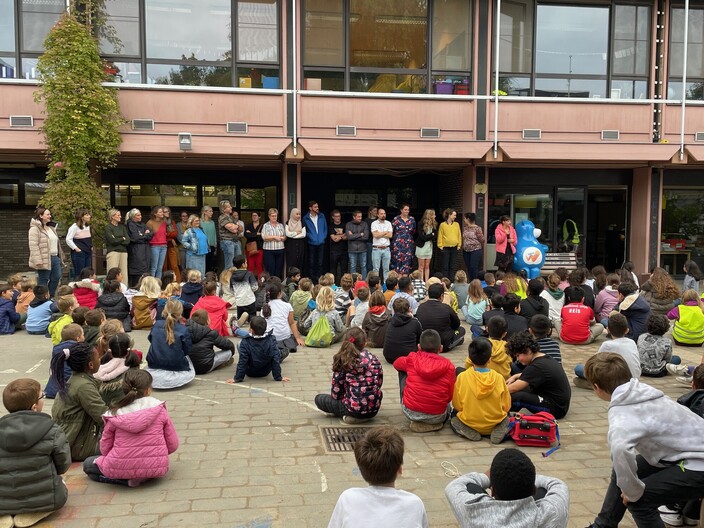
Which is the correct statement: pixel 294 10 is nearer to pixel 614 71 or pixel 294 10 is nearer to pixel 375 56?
pixel 375 56

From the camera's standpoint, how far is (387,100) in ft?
50.9

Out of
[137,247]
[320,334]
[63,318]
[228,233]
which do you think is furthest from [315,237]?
[63,318]

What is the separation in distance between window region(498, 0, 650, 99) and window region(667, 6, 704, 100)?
0.73 meters

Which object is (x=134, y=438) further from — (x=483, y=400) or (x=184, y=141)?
(x=184, y=141)

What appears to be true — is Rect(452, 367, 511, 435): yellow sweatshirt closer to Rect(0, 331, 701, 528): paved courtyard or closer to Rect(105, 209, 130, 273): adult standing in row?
Rect(0, 331, 701, 528): paved courtyard

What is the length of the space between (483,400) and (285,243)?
31.1 ft

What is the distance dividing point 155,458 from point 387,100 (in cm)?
1186

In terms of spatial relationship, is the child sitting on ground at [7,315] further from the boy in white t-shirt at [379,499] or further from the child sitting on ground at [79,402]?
the boy in white t-shirt at [379,499]

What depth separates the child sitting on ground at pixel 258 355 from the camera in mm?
8188

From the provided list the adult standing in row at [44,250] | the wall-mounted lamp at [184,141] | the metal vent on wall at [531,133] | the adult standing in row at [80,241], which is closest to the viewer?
the adult standing in row at [44,250]

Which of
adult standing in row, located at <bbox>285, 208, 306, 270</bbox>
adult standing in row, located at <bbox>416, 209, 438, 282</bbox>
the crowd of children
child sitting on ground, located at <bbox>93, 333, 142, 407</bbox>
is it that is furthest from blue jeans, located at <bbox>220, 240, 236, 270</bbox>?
child sitting on ground, located at <bbox>93, 333, 142, 407</bbox>

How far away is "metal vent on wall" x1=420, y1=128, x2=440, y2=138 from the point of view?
51.4 feet

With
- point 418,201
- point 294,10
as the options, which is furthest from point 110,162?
point 418,201

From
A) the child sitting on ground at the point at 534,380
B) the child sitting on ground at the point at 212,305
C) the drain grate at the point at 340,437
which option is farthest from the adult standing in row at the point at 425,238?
the drain grate at the point at 340,437
